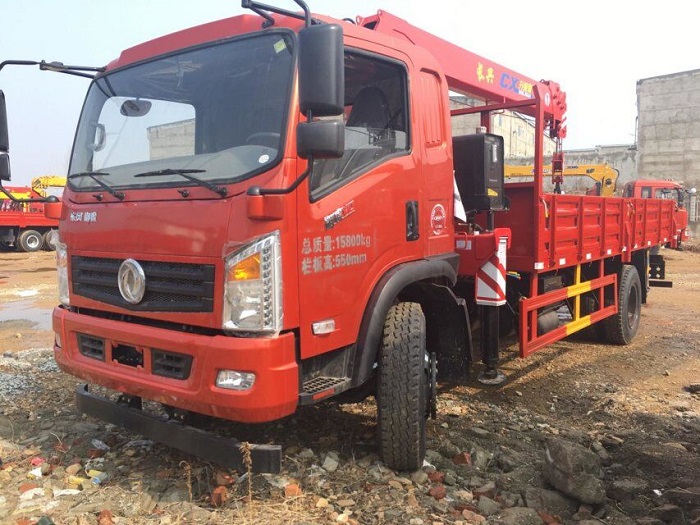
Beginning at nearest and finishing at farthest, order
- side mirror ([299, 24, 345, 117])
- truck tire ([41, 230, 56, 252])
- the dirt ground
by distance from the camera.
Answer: side mirror ([299, 24, 345, 117])
the dirt ground
truck tire ([41, 230, 56, 252])

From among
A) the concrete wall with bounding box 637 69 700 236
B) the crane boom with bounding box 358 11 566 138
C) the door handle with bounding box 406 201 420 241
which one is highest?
the concrete wall with bounding box 637 69 700 236

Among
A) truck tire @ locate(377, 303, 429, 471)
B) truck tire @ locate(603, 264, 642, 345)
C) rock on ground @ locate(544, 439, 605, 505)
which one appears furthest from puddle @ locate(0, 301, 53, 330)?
truck tire @ locate(603, 264, 642, 345)

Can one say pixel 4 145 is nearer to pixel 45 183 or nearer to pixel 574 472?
pixel 574 472

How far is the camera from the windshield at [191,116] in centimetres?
265

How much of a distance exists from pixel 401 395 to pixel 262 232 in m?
1.28

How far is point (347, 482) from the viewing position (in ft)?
10.1

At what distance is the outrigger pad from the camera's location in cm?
256

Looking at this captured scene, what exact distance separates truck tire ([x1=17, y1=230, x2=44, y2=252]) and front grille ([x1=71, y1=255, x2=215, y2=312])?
2150 cm

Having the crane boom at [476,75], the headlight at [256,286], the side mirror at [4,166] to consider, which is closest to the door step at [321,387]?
the headlight at [256,286]

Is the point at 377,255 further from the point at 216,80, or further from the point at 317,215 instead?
the point at 216,80

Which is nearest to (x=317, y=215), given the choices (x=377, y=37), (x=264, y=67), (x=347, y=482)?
(x=264, y=67)

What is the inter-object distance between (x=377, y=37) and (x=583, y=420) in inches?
125

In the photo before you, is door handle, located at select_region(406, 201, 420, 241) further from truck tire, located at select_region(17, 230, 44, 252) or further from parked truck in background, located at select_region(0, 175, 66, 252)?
truck tire, located at select_region(17, 230, 44, 252)

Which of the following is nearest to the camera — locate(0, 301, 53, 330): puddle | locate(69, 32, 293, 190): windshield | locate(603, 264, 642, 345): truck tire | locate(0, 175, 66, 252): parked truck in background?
locate(69, 32, 293, 190): windshield
